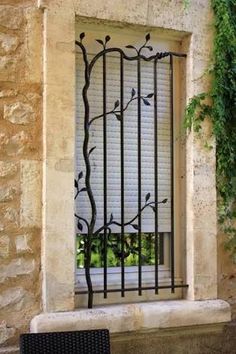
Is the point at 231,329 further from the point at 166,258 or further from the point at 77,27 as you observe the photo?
the point at 77,27

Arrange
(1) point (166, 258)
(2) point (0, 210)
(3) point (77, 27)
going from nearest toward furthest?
(2) point (0, 210) < (3) point (77, 27) < (1) point (166, 258)

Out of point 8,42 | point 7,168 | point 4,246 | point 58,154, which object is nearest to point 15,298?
point 4,246

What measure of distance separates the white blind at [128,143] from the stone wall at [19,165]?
33cm

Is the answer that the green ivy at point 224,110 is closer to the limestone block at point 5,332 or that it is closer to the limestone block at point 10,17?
the limestone block at point 10,17

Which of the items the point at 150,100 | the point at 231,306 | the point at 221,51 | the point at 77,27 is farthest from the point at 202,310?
the point at 77,27

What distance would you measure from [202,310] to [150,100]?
1.36 meters

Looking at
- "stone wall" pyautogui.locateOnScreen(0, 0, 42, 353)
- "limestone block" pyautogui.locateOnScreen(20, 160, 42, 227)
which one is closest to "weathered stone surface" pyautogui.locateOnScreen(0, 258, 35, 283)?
"stone wall" pyautogui.locateOnScreen(0, 0, 42, 353)

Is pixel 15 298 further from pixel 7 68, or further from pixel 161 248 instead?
pixel 7 68

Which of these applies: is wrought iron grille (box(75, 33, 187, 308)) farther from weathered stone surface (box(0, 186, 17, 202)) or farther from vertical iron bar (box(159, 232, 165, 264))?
weathered stone surface (box(0, 186, 17, 202))

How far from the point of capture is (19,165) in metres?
3.24

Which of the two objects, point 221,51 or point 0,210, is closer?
point 0,210

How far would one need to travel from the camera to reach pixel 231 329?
12.3 ft

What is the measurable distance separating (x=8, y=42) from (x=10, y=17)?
144mm

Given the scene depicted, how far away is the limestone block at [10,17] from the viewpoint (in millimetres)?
3252
